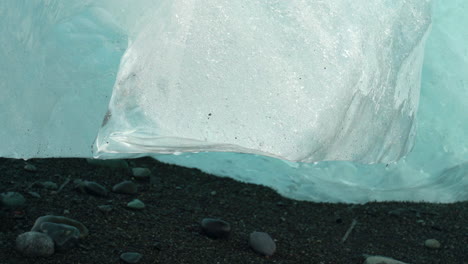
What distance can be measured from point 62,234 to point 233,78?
62 cm

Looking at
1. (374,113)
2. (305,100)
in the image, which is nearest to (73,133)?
(305,100)

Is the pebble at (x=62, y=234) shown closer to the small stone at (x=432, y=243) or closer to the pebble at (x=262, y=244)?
the pebble at (x=262, y=244)

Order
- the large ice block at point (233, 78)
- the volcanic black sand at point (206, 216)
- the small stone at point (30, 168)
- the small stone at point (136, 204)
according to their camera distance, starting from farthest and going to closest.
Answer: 1. the small stone at point (30, 168)
2. the small stone at point (136, 204)
3. the volcanic black sand at point (206, 216)
4. the large ice block at point (233, 78)

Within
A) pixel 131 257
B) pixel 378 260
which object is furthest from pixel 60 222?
pixel 378 260

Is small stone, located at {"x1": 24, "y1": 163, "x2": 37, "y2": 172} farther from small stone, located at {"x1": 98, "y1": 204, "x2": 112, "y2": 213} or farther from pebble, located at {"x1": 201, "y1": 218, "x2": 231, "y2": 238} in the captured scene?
pebble, located at {"x1": 201, "y1": 218, "x2": 231, "y2": 238}

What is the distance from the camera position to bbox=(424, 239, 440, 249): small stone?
2.05 meters

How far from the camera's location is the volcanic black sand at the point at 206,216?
1.60 metres

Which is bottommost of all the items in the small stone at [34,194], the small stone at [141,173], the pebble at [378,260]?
the small stone at [141,173]

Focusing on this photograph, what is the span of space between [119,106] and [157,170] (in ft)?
4.08

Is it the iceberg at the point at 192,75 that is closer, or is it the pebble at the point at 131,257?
the iceberg at the point at 192,75

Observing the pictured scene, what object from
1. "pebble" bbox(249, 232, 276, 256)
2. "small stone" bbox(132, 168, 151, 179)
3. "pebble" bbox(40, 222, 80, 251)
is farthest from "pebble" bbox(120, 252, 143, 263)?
"small stone" bbox(132, 168, 151, 179)

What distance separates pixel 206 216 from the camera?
6.72ft

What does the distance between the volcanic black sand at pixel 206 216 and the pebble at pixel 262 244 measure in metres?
0.02

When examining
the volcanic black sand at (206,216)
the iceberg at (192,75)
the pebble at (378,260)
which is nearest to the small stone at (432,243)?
the volcanic black sand at (206,216)
